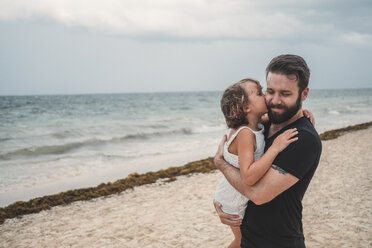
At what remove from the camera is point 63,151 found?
13711 mm

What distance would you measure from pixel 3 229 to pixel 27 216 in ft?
1.89

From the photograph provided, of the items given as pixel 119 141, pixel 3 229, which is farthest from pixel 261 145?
pixel 119 141

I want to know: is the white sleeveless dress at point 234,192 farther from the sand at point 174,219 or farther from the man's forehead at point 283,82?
the sand at point 174,219

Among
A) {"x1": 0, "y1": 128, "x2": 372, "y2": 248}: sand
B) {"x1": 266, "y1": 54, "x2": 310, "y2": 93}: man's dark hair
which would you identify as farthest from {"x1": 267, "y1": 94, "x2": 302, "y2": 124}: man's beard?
{"x1": 0, "y1": 128, "x2": 372, "y2": 248}: sand

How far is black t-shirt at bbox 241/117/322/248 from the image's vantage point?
76.2 inches

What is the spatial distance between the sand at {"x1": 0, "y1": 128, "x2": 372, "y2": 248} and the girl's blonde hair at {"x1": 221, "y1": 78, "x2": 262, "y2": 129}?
3141 millimetres

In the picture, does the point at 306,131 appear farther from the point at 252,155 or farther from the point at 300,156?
the point at 252,155

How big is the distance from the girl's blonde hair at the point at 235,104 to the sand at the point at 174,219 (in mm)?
3141

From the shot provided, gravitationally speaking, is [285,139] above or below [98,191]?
above

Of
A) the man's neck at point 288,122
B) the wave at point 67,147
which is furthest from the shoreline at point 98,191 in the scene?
the man's neck at point 288,122

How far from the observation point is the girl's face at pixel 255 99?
2.42m

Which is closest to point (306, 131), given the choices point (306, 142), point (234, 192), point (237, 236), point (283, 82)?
point (306, 142)

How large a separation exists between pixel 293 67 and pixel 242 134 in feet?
1.89

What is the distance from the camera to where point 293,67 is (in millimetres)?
Answer: 2062
